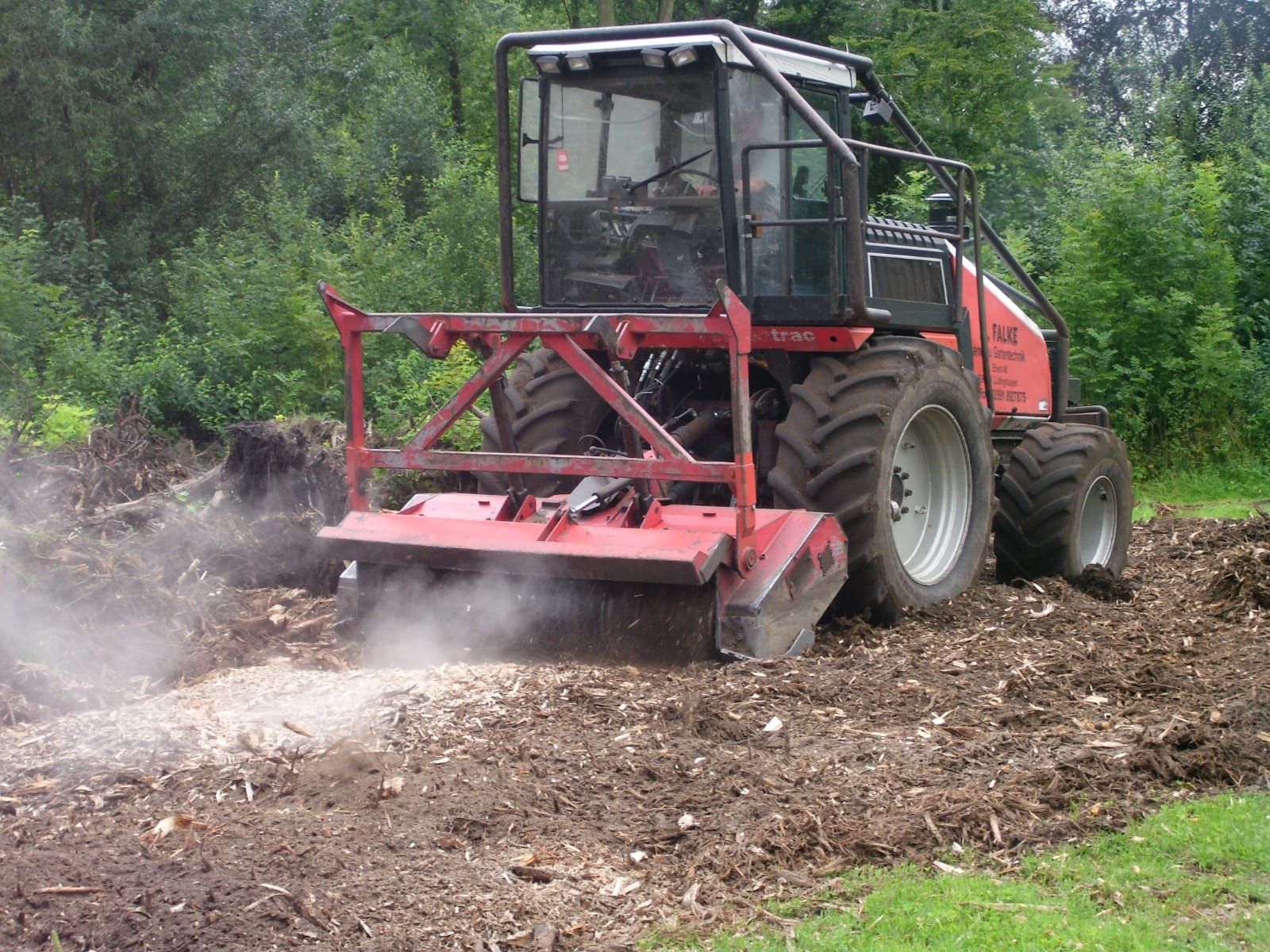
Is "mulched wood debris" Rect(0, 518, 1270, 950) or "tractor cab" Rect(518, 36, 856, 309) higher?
"tractor cab" Rect(518, 36, 856, 309)

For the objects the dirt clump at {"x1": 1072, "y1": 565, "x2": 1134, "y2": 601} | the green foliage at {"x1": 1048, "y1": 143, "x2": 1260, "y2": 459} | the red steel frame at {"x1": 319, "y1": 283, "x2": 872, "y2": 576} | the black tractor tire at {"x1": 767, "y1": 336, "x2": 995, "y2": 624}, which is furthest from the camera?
the green foliage at {"x1": 1048, "y1": 143, "x2": 1260, "y2": 459}

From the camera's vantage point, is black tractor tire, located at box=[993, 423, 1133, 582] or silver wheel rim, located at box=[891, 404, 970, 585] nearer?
silver wheel rim, located at box=[891, 404, 970, 585]

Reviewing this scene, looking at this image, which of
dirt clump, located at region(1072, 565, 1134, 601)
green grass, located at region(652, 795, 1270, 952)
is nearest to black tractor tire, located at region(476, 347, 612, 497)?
dirt clump, located at region(1072, 565, 1134, 601)

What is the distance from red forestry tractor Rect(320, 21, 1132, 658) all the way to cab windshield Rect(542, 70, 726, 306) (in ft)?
0.04

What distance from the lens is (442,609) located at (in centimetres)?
677

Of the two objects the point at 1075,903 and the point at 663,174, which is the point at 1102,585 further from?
the point at 1075,903

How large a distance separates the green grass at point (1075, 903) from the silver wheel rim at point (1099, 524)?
5.16 metres

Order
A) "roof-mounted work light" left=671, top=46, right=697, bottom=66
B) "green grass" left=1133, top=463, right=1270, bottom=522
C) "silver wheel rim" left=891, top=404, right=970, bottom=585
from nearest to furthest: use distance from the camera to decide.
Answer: "roof-mounted work light" left=671, top=46, right=697, bottom=66, "silver wheel rim" left=891, top=404, right=970, bottom=585, "green grass" left=1133, top=463, right=1270, bottom=522

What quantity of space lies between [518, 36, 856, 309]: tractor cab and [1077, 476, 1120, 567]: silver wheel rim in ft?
9.80

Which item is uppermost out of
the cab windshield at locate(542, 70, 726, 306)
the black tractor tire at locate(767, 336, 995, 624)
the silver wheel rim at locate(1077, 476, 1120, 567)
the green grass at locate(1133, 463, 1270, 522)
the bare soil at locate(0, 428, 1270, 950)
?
the cab windshield at locate(542, 70, 726, 306)

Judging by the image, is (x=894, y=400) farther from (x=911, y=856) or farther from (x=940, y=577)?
(x=911, y=856)

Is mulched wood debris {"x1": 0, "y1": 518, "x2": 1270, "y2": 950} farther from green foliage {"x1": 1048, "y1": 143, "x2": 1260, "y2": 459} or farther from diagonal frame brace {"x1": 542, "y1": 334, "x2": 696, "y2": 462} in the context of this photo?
green foliage {"x1": 1048, "y1": 143, "x2": 1260, "y2": 459}

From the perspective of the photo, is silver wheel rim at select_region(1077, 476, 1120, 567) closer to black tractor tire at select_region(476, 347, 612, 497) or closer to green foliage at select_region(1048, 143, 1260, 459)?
black tractor tire at select_region(476, 347, 612, 497)

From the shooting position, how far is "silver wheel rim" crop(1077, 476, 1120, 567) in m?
9.49
